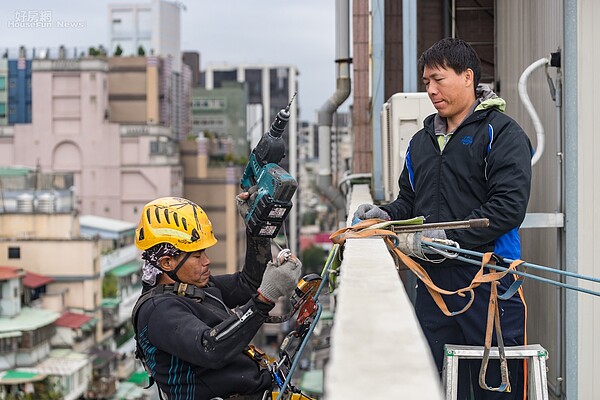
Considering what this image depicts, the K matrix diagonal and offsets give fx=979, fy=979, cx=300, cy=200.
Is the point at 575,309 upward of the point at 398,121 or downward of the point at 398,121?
downward

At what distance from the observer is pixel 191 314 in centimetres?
360

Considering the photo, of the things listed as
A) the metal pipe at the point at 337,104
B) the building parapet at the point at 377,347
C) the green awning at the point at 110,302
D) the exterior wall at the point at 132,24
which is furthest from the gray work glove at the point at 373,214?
the exterior wall at the point at 132,24

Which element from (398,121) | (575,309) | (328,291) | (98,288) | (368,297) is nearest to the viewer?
(368,297)

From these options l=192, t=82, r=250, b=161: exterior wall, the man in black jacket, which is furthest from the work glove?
l=192, t=82, r=250, b=161: exterior wall

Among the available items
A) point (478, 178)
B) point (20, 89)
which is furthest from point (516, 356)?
point (20, 89)

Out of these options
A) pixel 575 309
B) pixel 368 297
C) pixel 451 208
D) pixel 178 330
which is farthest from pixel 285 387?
pixel 575 309

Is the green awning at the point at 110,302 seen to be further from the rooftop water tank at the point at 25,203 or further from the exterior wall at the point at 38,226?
the rooftop water tank at the point at 25,203

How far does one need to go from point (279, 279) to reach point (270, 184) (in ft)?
1.86

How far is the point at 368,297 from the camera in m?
2.41

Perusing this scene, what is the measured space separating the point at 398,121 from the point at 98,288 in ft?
131

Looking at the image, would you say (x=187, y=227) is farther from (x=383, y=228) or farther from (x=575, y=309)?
(x=575, y=309)

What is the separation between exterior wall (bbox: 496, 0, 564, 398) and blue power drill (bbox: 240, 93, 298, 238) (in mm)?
1531

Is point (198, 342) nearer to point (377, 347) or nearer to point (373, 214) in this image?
point (373, 214)

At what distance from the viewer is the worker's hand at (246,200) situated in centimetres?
413
